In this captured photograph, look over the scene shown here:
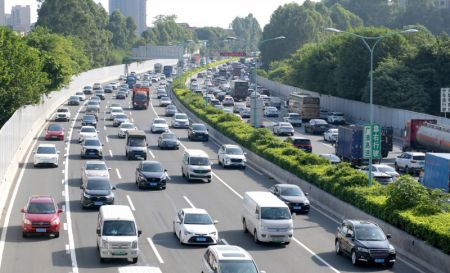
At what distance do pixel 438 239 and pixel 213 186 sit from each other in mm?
23089

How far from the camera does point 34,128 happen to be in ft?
272

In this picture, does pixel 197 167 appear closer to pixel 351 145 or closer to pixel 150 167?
pixel 150 167

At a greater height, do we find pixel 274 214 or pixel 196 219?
pixel 274 214

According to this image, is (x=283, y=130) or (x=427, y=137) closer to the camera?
(x=427, y=137)

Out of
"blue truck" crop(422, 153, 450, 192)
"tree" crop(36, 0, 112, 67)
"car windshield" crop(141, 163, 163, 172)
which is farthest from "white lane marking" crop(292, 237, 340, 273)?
"tree" crop(36, 0, 112, 67)

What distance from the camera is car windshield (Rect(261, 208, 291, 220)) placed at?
3831 cm

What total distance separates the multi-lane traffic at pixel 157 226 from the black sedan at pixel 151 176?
466 mm

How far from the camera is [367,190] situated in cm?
4459

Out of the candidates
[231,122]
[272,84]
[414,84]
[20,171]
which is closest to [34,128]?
[231,122]

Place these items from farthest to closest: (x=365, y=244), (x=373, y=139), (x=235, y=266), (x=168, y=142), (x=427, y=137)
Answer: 1. (x=168, y=142)
2. (x=427, y=137)
3. (x=373, y=139)
4. (x=365, y=244)
5. (x=235, y=266)

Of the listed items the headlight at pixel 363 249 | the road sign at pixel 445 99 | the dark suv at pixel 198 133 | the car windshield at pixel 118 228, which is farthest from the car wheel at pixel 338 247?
the road sign at pixel 445 99

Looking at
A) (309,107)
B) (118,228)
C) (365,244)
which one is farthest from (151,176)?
(309,107)

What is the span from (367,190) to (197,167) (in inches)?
588

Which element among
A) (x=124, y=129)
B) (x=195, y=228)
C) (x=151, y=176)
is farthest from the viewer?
(x=124, y=129)
